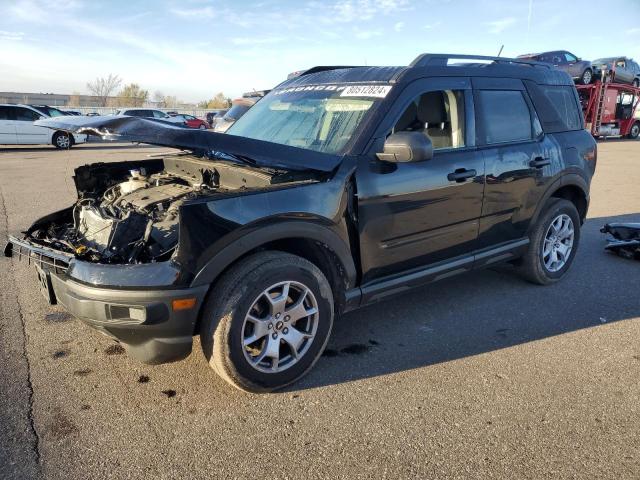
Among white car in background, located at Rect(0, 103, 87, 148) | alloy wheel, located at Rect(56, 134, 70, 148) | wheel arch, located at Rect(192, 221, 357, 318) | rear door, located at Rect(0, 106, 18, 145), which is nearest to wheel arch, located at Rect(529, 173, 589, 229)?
wheel arch, located at Rect(192, 221, 357, 318)

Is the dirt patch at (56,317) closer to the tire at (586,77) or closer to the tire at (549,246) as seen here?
the tire at (549,246)

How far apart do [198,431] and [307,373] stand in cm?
79

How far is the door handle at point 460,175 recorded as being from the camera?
358 cm

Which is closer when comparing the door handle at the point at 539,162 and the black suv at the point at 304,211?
the black suv at the point at 304,211

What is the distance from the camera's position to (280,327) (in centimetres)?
294

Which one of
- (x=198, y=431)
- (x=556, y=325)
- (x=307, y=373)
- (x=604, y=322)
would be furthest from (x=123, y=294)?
(x=604, y=322)

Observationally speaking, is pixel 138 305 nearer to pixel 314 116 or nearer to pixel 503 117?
pixel 314 116

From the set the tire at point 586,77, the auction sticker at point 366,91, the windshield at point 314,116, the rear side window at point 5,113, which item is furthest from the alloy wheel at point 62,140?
the tire at point 586,77

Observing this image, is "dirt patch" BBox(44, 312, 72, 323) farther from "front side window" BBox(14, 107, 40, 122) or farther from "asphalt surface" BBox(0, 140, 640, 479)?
"front side window" BBox(14, 107, 40, 122)

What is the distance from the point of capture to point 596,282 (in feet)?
15.8

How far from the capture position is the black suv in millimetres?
2637

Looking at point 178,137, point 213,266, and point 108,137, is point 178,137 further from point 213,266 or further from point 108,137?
point 213,266

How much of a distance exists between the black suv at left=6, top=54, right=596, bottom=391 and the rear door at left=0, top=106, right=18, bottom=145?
684 inches

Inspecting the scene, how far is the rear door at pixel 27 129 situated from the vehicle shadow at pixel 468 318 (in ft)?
60.5
